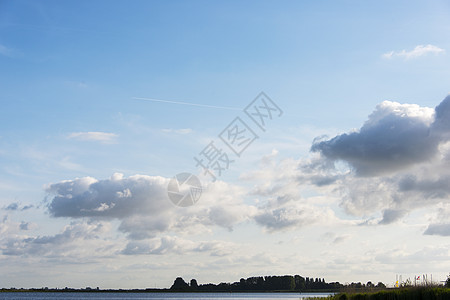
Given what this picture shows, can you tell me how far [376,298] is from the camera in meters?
34.4

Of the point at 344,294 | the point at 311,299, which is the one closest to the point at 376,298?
the point at 344,294

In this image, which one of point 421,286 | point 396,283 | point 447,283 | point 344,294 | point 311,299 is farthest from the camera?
point 311,299

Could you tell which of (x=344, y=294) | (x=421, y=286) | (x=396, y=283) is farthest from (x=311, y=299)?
(x=421, y=286)

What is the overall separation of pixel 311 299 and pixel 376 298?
68.5ft

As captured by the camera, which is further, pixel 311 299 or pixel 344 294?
pixel 311 299

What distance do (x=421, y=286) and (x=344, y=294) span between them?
426 inches

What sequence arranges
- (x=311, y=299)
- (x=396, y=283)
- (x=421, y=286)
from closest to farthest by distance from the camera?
1. (x=421, y=286)
2. (x=396, y=283)
3. (x=311, y=299)

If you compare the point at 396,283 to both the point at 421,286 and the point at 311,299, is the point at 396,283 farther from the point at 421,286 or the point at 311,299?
the point at 311,299

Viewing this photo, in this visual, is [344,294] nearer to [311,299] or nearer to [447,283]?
[447,283]

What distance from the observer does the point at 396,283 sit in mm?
36156

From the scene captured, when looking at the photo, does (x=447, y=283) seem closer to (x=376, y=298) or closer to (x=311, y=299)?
(x=376, y=298)

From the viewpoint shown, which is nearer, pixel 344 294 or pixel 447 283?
pixel 447 283

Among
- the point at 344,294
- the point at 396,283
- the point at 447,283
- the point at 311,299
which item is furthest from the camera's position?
the point at 311,299

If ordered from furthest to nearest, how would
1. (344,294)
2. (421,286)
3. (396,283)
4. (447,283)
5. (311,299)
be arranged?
(311,299) < (344,294) < (396,283) < (447,283) < (421,286)
